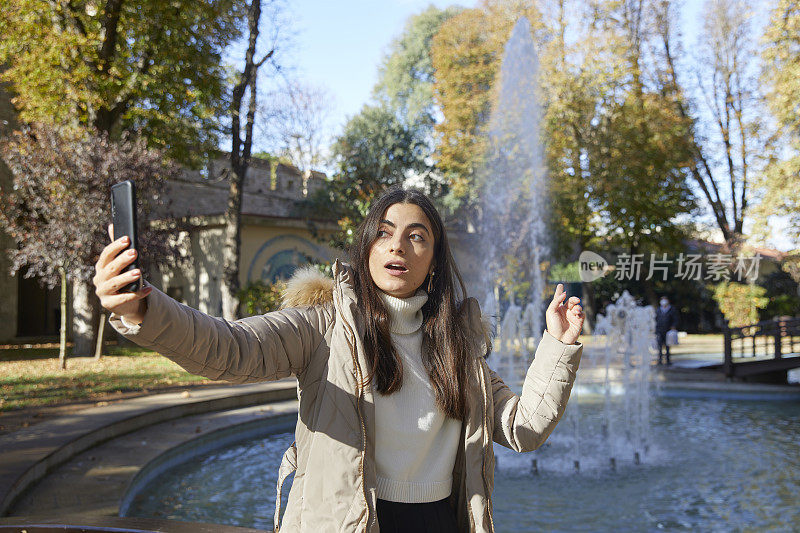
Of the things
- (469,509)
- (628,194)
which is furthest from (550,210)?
(469,509)

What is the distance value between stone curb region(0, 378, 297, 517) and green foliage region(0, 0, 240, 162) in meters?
6.27

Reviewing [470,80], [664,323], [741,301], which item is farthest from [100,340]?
[741,301]

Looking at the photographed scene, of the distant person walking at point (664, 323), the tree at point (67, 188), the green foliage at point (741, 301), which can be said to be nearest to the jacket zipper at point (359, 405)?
the tree at point (67, 188)

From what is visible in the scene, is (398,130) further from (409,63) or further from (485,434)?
(485,434)

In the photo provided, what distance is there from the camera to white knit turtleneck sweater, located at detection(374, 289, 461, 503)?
1604 millimetres

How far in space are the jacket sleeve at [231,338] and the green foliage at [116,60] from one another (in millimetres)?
11354

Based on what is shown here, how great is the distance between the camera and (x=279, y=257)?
17422 millimetres

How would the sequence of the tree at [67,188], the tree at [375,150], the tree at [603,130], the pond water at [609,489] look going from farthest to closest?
the tree at [375,150] → the tree at [603,130] → the tree at [67,188] → the pond water at [609,489]

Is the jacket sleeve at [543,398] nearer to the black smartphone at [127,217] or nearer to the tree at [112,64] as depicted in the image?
the black smartphone at [127,217]

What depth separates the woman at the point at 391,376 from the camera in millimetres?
1521

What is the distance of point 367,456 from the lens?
1542 millimetres

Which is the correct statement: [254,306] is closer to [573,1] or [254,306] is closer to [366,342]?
[366,342]

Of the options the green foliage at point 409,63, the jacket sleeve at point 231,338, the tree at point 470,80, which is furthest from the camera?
the green foliage at point 409,63

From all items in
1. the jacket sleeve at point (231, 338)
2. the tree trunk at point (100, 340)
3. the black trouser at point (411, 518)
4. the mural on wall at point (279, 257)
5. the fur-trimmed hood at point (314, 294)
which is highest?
the mural on wall at point (279, 257)
